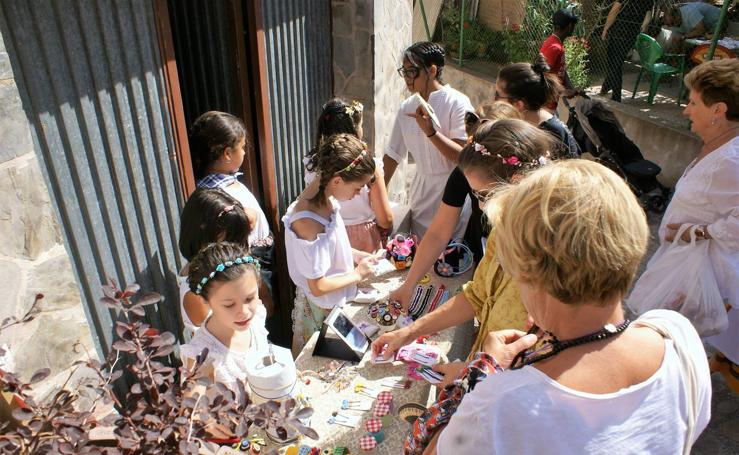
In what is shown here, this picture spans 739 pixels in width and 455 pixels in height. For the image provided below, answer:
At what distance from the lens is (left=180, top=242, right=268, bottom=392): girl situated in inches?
88.8

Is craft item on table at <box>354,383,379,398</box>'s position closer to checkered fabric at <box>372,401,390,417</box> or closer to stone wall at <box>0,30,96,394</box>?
checkered fabric at <box>372,401,390,417</box>

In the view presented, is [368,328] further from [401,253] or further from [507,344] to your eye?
[507,344]

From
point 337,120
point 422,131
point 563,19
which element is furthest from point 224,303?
point 563,19

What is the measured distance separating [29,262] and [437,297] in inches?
72.1

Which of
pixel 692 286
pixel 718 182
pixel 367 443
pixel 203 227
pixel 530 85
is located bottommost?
pixel 692 286

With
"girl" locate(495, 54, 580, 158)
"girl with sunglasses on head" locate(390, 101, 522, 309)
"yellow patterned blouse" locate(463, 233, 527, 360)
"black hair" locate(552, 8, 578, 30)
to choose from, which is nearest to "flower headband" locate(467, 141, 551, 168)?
"girl with sunglasses on head" locate(390, 101, 522, 309)

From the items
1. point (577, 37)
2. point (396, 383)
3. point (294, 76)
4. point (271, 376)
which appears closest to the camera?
→ point (271, 376)

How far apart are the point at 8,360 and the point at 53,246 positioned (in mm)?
420

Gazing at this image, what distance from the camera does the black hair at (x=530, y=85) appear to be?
3.61 m

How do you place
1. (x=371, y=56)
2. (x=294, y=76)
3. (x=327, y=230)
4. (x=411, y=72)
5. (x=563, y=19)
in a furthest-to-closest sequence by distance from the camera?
(x=563, y=19)
(x=371, y=56)
(x=294, y=76)
(x=411, y=72)
(x=327, y=230)

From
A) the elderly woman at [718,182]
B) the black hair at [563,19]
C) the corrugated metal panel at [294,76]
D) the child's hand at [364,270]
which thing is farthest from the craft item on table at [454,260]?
the black hair at [563,19]

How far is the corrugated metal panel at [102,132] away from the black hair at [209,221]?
0.27 m

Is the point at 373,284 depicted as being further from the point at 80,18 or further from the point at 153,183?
the point at 80,18

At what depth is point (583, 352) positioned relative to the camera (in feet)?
4.13
